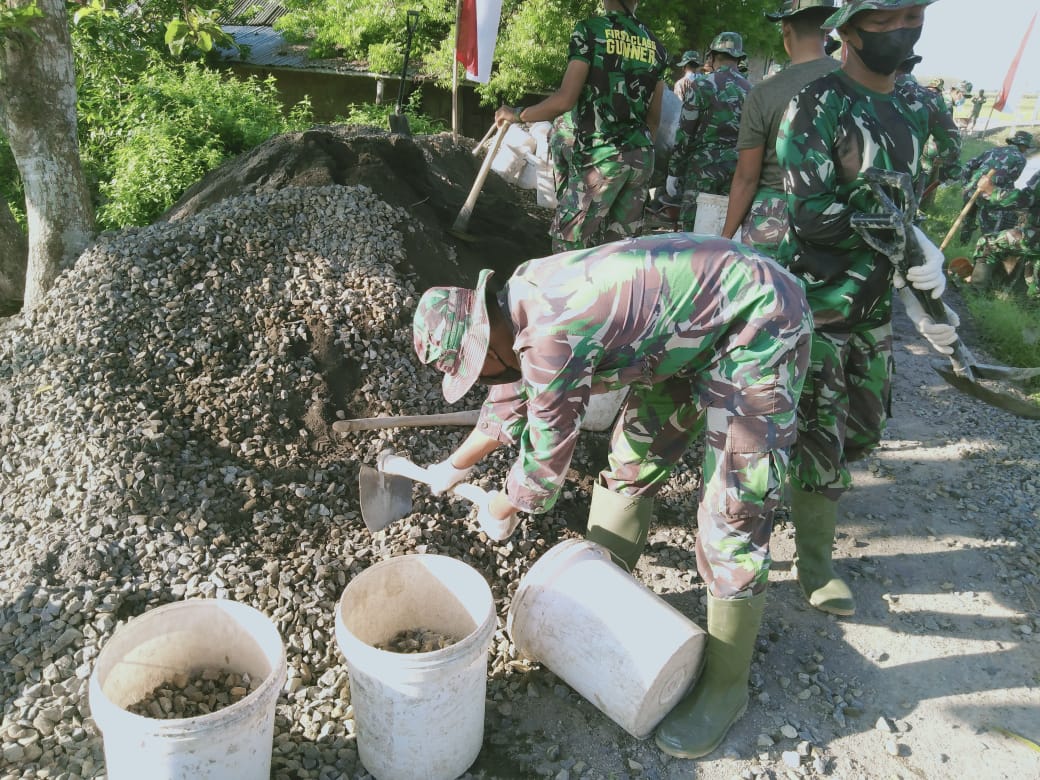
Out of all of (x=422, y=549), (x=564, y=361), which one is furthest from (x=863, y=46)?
(x=422, y=549)

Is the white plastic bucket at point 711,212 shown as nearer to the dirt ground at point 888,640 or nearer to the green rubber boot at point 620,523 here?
the dirt ground at point 888,640

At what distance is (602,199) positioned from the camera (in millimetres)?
4184

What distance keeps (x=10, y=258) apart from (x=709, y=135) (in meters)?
4.53

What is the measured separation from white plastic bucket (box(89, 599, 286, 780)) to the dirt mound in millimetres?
2364

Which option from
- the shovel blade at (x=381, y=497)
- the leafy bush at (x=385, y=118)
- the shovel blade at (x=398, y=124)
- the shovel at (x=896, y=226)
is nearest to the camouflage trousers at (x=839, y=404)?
the shovel at (x=896, y=226)

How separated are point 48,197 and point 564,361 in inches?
153

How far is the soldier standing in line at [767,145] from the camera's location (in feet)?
10.2

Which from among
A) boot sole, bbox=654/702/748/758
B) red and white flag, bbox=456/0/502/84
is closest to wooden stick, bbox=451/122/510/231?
red and white flag, bbox=456/0/502/84

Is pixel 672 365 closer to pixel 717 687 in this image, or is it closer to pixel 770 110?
pixel 717 687

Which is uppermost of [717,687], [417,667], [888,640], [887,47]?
[887,47]

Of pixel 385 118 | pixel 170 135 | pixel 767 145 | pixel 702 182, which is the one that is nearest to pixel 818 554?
pixel 767 145

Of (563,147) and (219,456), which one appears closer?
(219,456)

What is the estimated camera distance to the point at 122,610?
256cm

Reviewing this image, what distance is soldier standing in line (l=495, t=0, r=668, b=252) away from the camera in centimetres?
388
